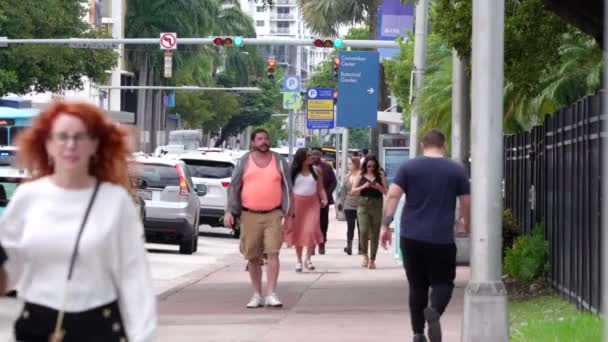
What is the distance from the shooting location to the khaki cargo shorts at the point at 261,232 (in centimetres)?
1496

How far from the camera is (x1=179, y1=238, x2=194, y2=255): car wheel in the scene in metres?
26.0

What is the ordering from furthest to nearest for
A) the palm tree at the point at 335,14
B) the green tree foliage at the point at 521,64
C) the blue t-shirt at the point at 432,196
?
the palm tree at the point at 335,14 < the green tree foliage at the point at 521,64 < the blue t-shirt at the point at 432,196

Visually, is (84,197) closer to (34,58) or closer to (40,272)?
(40,272)

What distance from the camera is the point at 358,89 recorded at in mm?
40875

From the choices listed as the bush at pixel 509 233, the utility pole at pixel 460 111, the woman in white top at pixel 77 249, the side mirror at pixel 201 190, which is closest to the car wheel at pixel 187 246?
the side mirror at pixel 201 190

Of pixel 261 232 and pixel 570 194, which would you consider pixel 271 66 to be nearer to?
pixel 261 232

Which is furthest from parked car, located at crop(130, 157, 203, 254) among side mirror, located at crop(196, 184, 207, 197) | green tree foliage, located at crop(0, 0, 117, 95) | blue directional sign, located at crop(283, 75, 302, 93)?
green tree foliage, located at crop(0, 0, 117, 95)

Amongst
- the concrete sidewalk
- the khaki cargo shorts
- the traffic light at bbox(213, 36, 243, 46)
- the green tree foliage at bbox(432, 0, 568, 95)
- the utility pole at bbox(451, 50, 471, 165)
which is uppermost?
the traffic light at bbox(213, 36, 243, 46)

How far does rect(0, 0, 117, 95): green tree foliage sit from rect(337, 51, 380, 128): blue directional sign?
10.8 m

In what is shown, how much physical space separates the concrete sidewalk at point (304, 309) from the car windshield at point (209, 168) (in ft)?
33.3

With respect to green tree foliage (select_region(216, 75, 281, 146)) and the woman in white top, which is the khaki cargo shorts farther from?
green tree foliage (select_region(216, 75, 281, 146))

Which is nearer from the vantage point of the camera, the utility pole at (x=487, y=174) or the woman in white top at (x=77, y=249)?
the woman in white top at (x=77, y=249)

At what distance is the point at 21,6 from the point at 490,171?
3839 cm

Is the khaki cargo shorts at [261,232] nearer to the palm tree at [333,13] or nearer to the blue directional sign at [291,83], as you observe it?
the blue directional sign at [291,83]
